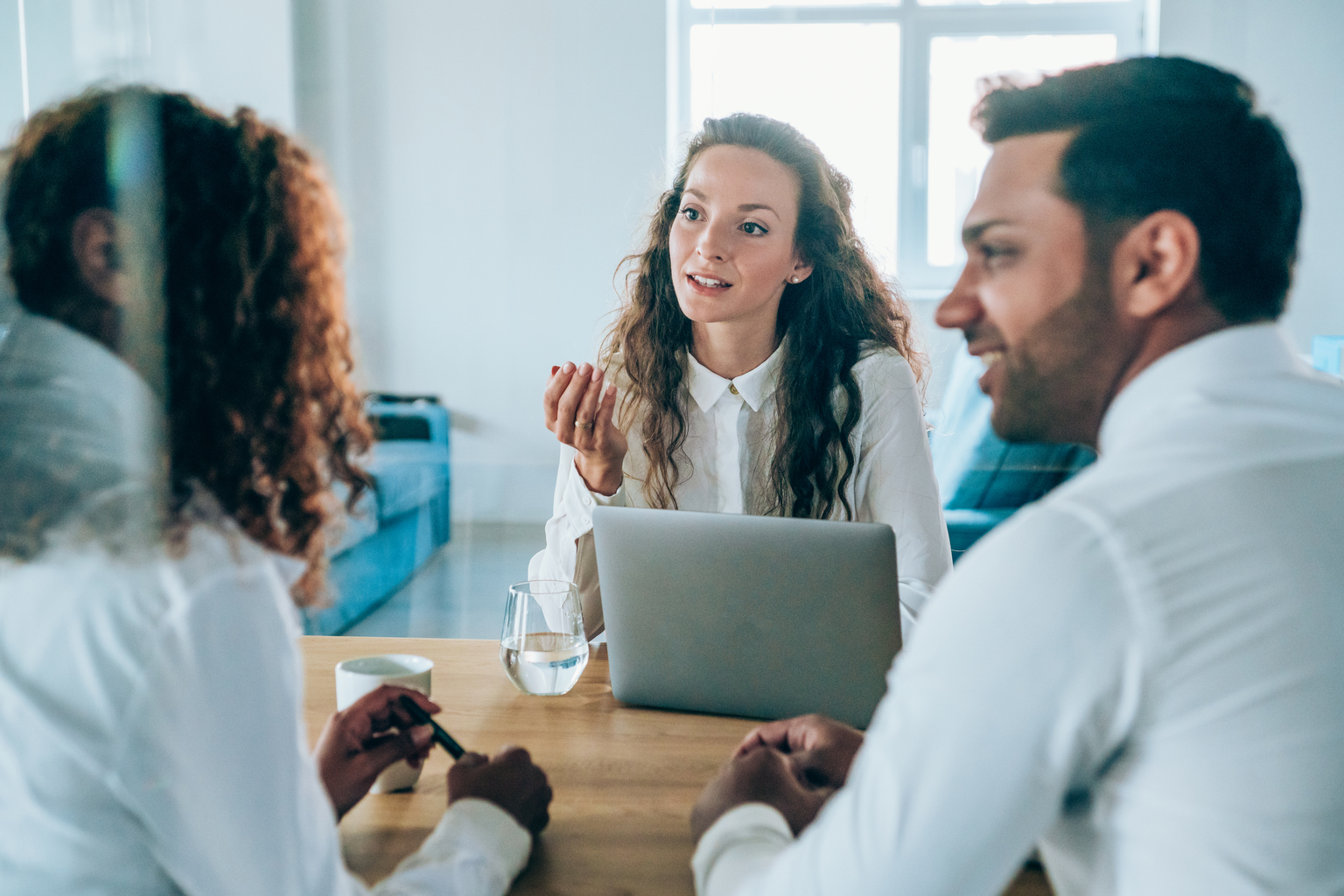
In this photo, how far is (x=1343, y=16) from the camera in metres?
3.53

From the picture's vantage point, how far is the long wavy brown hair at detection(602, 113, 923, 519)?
1.53 metres

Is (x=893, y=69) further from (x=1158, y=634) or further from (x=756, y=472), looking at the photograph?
(x=1158, y=634)

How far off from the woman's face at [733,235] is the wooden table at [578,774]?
69cm

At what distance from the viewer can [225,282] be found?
0.57 metres

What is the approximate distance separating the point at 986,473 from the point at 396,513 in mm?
1747

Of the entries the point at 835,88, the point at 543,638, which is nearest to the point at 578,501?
the point at 543,638

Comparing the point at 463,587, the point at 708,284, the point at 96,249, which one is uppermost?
the point at 96,249

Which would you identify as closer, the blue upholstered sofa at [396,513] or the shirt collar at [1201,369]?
the shirt collar at [1201,369]

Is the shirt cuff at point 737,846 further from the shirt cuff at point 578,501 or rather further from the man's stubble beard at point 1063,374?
the shirt cuff at point 578,501

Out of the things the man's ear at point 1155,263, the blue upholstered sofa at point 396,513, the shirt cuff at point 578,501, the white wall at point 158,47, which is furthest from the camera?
the blue upholstered sofa at point 396,513

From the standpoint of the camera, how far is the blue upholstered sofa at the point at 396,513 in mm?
2666

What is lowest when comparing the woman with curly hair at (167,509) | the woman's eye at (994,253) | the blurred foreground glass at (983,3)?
the woman with curly hair at (167,509)

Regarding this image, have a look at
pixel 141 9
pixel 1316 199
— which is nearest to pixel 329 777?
pixel 141 9

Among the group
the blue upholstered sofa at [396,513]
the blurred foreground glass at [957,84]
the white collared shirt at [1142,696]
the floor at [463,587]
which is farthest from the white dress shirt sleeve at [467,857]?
the blurred foreground glass at [957,84]
